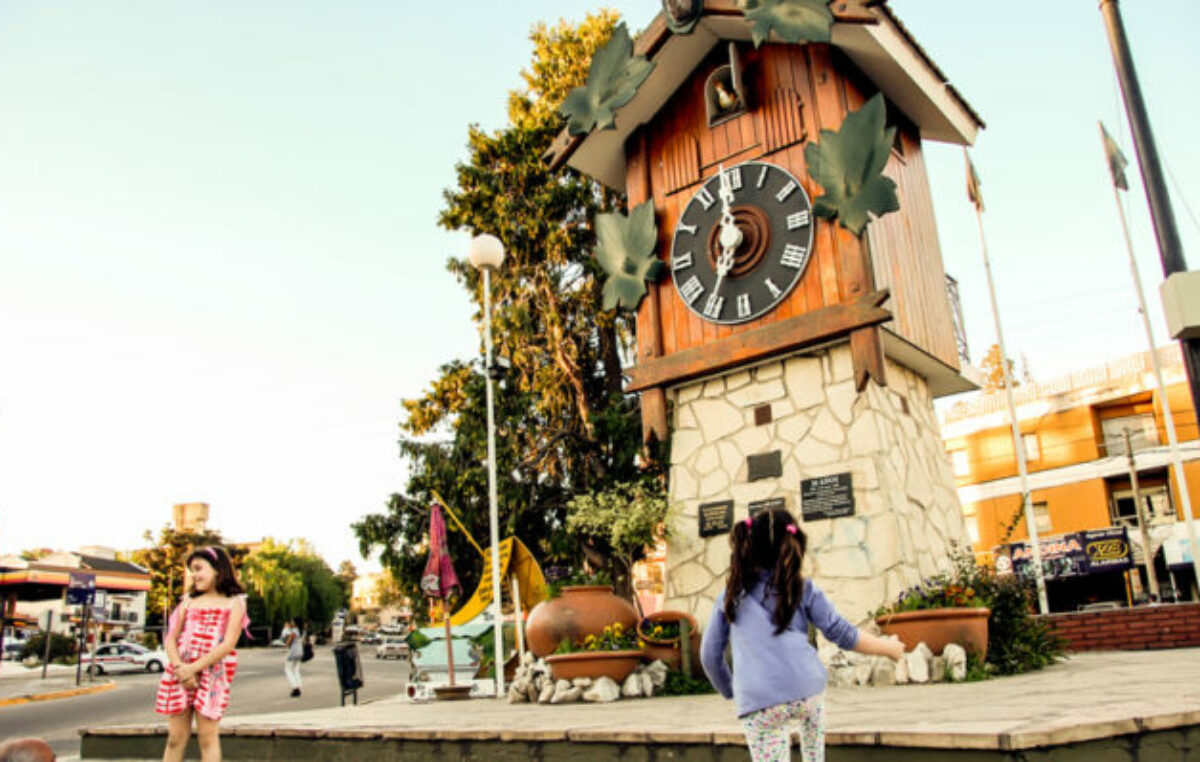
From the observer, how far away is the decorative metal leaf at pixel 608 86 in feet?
38.1

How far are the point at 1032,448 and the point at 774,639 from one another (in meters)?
37.2

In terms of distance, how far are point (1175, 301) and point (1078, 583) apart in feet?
106

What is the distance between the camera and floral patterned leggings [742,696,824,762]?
3457 millimetres

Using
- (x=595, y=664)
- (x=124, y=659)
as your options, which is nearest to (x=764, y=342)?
(x=595, y=664)

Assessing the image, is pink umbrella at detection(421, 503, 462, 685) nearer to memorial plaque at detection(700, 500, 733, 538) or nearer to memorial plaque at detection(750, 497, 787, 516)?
memorial plaque at detection(700, 500, 733, 538)

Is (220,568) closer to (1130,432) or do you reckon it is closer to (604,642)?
(604,642)

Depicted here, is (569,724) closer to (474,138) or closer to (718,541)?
(718,541)

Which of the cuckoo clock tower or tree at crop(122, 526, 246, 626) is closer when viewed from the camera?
the cuckoo clock tower

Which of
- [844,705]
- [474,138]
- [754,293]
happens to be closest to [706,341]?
[754,293]

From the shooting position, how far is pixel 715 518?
34.0 ft

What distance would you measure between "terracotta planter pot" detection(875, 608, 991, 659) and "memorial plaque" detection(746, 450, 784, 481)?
2323 millimetres

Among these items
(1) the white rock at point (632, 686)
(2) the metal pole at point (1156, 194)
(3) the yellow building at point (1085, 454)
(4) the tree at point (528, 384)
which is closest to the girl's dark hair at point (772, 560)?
(2) the metal pole at point (1156, 194)

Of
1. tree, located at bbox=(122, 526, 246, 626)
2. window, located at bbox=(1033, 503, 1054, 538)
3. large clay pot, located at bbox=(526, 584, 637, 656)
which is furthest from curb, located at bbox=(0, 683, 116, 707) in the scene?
tree, located at bbox=(122, 526, 246, 626)

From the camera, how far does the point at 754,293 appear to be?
1060 cm
